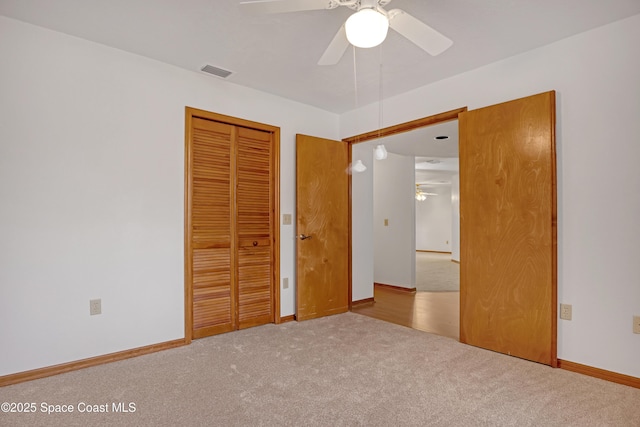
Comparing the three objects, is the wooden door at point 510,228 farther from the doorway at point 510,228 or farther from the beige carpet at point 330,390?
the beige carpet at point 330,390

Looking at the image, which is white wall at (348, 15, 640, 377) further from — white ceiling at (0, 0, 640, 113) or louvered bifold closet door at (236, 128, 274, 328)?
louvered bifold closet door at (236, 128, 274, 328)

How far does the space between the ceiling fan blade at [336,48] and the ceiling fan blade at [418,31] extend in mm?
261

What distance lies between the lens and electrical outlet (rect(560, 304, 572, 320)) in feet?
8.27

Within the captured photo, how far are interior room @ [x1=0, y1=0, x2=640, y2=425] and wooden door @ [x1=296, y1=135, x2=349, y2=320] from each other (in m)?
0.64

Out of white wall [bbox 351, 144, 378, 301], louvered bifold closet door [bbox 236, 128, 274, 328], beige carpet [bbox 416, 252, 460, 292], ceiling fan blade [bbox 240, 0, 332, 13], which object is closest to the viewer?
ceiling fan blade [bbox 240, 0, 332, 13]

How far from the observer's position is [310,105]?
13.3 ft

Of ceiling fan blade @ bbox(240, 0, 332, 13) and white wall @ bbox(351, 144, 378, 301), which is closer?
ceiling fan blade @ bbox(240, 0, 332, 13)

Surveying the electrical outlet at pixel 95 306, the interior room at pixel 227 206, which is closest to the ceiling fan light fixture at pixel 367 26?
the interior room at pixel 227 206

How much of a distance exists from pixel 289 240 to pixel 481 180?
201 cm

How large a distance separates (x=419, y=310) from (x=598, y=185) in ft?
8.13

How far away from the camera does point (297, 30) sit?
239 cm

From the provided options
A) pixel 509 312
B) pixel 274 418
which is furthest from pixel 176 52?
pixel 509 312

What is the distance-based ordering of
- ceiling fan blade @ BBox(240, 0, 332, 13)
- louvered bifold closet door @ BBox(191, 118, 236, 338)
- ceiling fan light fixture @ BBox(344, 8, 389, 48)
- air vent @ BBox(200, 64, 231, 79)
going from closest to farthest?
1. ceiling fan light fixture @ BBox(344, 8, 389, 48)
2. ceiling fan blade @ BBox(240, 0, 332, 13)
3. air vent @ BBox(200, 64, 231, 79)
4. louvered bifold closet door @ BBox(191, 118, 236, 338)

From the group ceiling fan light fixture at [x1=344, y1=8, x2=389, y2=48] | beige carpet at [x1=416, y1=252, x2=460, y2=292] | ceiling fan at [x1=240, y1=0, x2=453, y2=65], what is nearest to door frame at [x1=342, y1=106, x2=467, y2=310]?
ceiling fan at [x1=240, y1=0, x2=453, y2=65]
